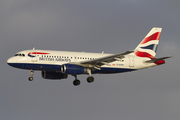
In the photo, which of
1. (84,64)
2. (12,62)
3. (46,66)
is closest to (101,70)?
(84,64)

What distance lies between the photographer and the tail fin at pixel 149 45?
69125 millimetres

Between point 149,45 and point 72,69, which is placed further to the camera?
point 149,45

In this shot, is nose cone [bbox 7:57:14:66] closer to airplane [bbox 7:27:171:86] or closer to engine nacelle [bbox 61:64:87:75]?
airplane [bbox 7:27:171:86]

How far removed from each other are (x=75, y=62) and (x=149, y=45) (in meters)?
16.2

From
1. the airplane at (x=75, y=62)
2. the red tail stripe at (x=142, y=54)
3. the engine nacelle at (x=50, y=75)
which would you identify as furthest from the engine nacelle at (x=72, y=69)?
the red tail stripe at (x=142, y=54)

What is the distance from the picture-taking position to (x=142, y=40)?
233ft

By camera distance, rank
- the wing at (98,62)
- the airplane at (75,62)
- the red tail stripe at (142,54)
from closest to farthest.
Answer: the wing at (98,62), the airplane at (75,62), the red tail stripe at (142,54)

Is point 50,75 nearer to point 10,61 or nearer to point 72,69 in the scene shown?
point 72,69

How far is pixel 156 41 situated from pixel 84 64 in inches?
679

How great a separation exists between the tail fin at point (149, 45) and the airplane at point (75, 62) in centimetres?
29

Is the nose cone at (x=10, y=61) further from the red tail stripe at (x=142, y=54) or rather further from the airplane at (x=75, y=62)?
the red tail stripe at (x=142, y=54)

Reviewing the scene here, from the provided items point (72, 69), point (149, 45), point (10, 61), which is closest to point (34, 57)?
point (10, 61)

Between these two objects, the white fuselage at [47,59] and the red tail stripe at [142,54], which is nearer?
the white fuselage at [47,59]

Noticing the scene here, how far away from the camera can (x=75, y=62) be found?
6238 centimetres
